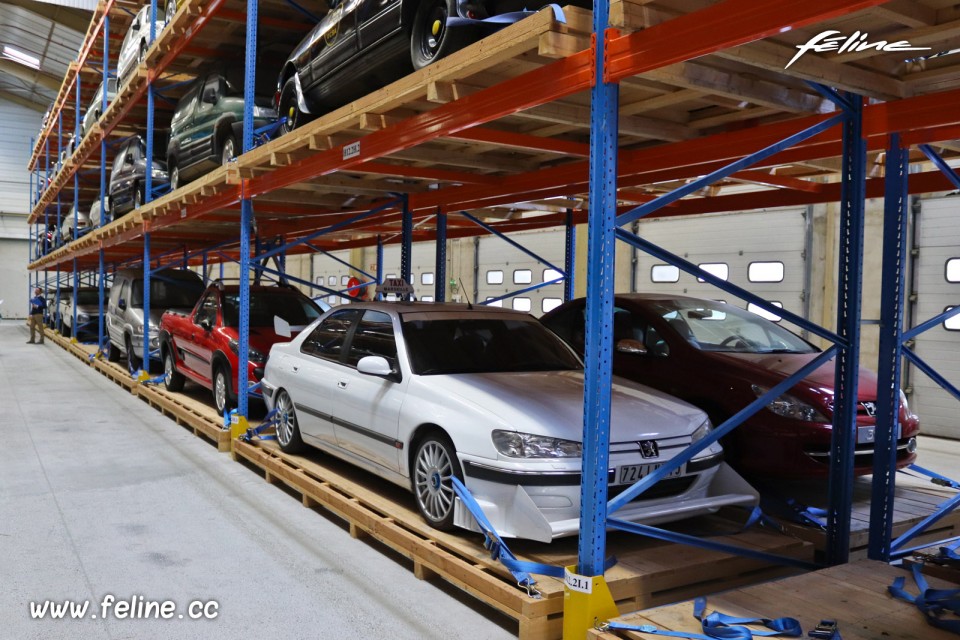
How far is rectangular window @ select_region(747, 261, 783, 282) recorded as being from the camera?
408 inches

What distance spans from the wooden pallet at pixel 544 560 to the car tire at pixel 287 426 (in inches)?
48.9

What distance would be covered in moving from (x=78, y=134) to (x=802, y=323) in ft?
58.8

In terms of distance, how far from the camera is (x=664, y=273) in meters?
11.6

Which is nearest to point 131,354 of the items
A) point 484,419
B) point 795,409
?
point 484,419

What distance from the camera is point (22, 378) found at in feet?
45.9

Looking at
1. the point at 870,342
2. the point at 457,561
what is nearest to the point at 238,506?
the point at 457,561

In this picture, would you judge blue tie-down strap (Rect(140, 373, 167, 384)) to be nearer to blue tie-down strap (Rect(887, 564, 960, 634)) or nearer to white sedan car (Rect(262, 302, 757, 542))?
white sedan car (Rect(262, 302, 757, 542))

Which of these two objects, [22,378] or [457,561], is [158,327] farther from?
[457,561]

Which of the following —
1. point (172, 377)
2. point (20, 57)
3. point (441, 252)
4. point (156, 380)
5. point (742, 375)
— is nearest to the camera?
point (742, 375)

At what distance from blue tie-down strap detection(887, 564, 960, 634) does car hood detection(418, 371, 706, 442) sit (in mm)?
1294

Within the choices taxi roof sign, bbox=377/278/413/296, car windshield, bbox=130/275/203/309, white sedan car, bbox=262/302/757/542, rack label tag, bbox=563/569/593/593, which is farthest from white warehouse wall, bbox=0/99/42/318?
rack label tag, bbox=563/569/593/593

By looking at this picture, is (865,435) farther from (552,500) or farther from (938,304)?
(938,304)

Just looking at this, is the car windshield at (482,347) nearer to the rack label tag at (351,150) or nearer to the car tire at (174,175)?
Answer: the rack label tag at (351,150)

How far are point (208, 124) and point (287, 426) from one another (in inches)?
189
